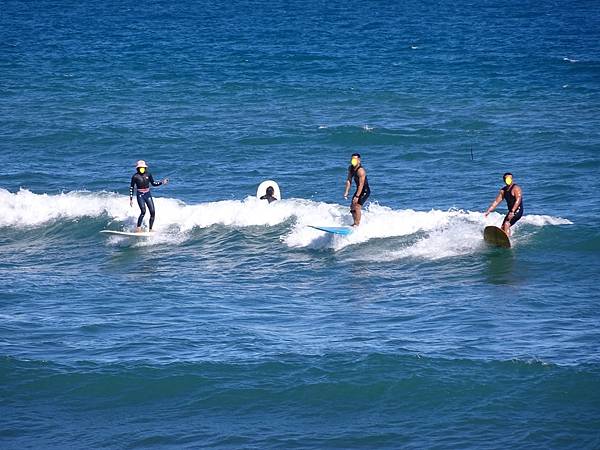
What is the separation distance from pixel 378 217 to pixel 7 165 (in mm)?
12454

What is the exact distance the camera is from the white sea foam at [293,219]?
69.7 ft

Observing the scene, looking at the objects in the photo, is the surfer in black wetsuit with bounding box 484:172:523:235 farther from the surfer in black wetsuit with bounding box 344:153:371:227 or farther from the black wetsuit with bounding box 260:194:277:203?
the black wetsuit with bounding box 260:194:277:203

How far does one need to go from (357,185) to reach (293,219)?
3127 millimetres

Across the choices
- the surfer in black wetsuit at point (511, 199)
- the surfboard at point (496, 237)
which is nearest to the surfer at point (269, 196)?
the surfboard at point (496, 237)

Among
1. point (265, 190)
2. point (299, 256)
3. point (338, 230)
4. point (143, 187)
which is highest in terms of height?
point (143, 187)

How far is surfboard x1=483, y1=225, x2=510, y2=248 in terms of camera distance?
20.1 metres

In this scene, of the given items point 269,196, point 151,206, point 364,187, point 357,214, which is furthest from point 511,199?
point 151,206

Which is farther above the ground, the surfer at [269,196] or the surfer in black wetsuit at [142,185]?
the surfer in black wetsuit at [142,185]

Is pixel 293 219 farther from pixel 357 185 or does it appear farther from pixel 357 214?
pixel 357 185

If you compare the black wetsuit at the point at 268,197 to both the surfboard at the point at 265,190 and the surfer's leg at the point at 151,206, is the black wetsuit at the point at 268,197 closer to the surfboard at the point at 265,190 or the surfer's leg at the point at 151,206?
the surfboard at the point at 265,190

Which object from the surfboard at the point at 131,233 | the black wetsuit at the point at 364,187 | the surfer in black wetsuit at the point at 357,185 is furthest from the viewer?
the surfboard at the point at 131,233

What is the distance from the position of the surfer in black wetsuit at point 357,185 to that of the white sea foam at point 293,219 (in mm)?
412

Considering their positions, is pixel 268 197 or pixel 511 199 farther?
pixel 268 197

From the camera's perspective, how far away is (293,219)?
23.5 meters
